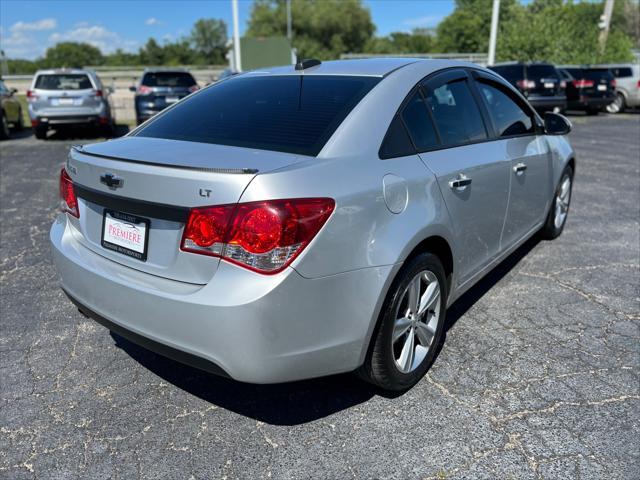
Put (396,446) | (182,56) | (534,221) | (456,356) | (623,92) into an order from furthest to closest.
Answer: (182,56), (623,92), (534,221), (456,356), (396,446)

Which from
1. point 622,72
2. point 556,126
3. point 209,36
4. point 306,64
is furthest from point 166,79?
point 209,36

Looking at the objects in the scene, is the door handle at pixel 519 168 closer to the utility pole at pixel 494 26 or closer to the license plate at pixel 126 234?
the license plate at pixel 126 234

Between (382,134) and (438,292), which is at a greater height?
(382,134)

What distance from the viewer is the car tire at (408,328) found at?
2477 mm

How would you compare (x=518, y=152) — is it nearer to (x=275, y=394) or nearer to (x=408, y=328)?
Answer: (x=408, y=328)

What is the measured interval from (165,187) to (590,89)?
1991 centimetres

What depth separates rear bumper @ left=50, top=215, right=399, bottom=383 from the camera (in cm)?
204

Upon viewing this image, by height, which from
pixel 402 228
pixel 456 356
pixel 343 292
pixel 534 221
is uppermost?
pixel 402 228

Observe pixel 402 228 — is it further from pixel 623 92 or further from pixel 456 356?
pixel 623 92

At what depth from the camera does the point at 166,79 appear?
44.7 ft

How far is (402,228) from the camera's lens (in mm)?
2404

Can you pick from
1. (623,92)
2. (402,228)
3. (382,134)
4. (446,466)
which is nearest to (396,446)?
(446,466)

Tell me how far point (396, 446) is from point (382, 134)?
1.42 meters

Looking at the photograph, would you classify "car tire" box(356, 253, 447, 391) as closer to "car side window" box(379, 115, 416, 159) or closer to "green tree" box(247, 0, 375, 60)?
"car side window" box(379, 115, 416, 159)
